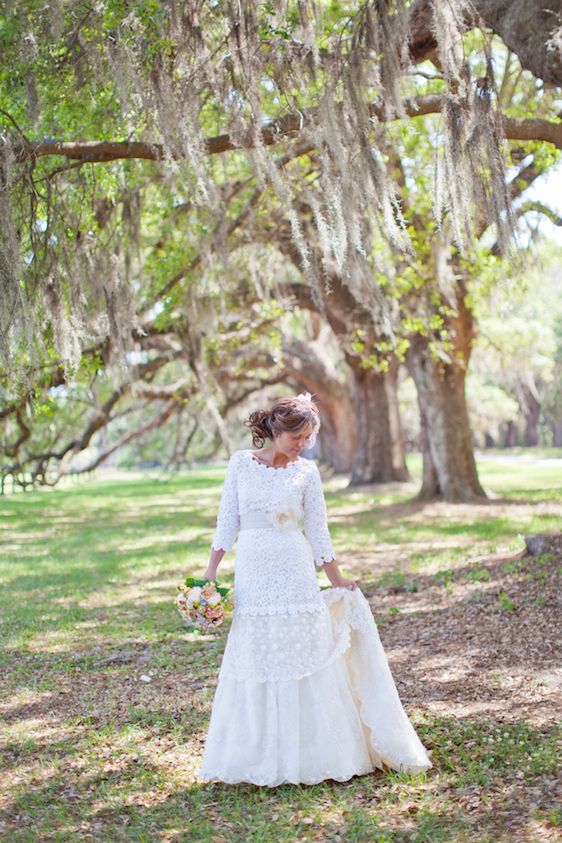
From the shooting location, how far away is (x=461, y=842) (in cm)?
341

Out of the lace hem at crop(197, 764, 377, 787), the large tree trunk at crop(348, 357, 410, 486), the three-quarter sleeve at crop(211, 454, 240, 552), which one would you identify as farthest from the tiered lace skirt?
the large tree trunk at crop(348, 357, 410, 486)

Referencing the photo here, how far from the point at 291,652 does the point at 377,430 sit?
16.2 m

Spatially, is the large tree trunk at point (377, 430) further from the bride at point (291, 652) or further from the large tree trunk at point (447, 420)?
the bride at point (291, 652)

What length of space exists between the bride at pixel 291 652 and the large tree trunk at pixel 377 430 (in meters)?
15.7

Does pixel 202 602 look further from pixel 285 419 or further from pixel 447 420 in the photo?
pixel 447 420

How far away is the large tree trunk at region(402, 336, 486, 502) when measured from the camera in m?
15.2

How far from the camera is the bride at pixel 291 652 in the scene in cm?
399

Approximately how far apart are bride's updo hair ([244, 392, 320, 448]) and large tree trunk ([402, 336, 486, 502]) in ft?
36.9

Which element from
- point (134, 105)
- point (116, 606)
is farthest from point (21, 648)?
point (134, 105)

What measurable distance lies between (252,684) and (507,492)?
1413 cm

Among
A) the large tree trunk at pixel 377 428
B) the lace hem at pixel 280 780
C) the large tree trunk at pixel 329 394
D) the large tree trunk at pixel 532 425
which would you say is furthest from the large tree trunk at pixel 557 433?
the lace hem at pixel 280 780

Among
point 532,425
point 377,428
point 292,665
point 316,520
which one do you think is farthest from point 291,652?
point 532,425

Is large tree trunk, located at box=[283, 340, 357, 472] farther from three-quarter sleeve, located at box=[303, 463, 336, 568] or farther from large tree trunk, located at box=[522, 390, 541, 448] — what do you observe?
large tree trunk, located at box=[522, 390, 541, 448]

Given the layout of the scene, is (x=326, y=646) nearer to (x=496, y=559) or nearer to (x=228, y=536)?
(x=228, y=536)
